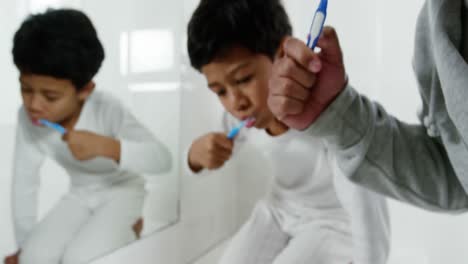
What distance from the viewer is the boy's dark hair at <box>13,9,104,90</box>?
1.80ft

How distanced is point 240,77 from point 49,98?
291 millimetres

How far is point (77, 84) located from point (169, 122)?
300 millimetres

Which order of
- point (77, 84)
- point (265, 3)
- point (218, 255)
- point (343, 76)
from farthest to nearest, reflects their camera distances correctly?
point (218, 255) < point (265, 3) < point (77, 84) < point (343, 76)

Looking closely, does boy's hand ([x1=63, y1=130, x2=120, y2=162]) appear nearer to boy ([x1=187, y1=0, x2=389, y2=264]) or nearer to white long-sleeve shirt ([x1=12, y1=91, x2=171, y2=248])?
white long-sleeve shirt ([x1=12, y1=91, x2=171, y2=248])

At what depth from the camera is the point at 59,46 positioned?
1.92 feet

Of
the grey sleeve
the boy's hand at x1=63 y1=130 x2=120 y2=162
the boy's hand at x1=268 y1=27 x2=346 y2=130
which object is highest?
the boy's hand at x1=268 y1=27 x2=346 y2=130

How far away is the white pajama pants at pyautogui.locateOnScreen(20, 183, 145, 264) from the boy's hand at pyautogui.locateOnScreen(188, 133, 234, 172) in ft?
0.40

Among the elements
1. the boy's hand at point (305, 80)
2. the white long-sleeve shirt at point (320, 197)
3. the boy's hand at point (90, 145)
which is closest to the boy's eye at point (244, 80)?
the white long-sleeve shirt at point (320, 197)

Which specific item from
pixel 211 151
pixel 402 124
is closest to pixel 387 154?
pixel 402 124

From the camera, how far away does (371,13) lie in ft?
3.10

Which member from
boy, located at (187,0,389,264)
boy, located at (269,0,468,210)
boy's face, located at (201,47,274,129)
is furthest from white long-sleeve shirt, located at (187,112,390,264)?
boy, located at (269,0,468,210)

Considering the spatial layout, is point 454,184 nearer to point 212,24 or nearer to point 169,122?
point 212,24

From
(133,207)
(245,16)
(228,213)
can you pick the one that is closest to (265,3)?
(245,16)

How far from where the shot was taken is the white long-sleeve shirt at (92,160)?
0.56 m
